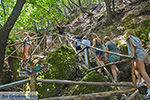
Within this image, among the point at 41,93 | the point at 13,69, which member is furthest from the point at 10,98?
the point at 13,69

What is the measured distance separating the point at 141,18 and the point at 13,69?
398 inches

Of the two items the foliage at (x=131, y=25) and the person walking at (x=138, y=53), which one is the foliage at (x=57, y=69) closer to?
the person walking at (x=138, y=53)

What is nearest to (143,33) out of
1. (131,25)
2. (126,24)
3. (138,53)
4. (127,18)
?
(131,25)

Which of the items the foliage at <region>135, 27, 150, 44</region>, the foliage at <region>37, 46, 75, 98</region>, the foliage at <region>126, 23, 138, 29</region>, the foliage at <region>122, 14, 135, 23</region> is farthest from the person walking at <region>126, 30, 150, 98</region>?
the foliage at <region>122, 14, 135, 23</region>

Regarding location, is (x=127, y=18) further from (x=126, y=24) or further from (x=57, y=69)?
(x=57, y=69)

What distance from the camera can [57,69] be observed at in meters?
4.69

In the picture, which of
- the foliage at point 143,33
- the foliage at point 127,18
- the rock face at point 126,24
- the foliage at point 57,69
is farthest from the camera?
the foliage at point 127,18

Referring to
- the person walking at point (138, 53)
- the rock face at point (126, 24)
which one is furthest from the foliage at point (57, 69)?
the person walking at point (138, 53)

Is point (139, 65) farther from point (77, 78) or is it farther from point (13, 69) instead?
point (13, 69)

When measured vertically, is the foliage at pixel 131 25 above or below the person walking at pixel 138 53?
above

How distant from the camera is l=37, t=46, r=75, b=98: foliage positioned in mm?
3954

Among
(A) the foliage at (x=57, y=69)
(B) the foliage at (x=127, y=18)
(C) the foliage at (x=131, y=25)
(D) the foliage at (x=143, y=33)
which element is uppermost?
(B) the foliage at (x=127, y=18)

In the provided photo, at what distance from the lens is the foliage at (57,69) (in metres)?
3.95

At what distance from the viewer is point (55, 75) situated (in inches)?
177
